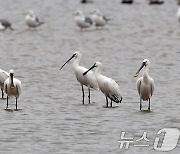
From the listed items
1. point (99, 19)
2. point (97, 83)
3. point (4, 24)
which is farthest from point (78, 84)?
point (99, 19)

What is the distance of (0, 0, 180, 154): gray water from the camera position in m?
13.8

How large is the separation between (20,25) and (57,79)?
18319 mm

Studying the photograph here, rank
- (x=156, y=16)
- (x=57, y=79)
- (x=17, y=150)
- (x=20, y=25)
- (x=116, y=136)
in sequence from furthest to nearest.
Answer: (x=156, y=16) < (x=20, y=25) < (x=57, y=79) < (x=116, y=136) < (x=17, y=150)

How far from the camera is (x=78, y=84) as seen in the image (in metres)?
20.8

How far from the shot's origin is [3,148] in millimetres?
12906

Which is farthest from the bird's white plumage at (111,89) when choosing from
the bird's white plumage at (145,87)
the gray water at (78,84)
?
the bird's white plumage at (145,87)

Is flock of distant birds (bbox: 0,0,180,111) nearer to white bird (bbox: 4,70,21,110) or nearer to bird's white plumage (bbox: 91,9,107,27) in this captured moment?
white bird (bbox: 4,70,21,110)

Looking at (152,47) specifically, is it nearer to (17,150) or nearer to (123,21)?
(123,21)

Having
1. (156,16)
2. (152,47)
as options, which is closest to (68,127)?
(152,47)

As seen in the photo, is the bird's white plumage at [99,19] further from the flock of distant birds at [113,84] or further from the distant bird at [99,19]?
the flock of distant birds at [113,84]

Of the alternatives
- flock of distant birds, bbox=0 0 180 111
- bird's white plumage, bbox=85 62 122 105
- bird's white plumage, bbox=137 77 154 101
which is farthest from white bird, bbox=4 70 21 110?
bird's white plumage, bbox=137 77 154 101

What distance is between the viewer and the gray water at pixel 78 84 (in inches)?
544

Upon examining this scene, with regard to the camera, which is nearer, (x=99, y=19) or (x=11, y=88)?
(x=11, y=88)

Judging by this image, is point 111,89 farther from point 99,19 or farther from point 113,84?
point 99,19
